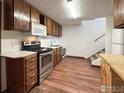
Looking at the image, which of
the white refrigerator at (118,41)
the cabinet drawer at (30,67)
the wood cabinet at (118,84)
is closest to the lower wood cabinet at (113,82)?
the wood cabinet at (118,84)

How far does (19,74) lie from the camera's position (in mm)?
2221

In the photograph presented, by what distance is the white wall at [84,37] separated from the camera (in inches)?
248

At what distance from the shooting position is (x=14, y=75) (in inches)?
89.1

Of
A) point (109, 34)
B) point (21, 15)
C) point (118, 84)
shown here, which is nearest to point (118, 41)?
point (109, 34)

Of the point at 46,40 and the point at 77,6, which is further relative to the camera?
the point at 46,40

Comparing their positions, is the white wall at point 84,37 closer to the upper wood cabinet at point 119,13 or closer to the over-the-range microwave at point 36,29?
the over-the-range microwave at point 36,29

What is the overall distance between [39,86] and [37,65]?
53 centimetres

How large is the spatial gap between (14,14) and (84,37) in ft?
16.3

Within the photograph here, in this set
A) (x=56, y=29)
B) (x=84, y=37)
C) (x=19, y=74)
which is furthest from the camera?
(x=84, y=37)

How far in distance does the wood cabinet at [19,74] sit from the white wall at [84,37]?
15.6 feet

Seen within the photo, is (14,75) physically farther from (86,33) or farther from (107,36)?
(86,33)

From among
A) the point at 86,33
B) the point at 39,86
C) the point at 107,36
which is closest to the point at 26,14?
the point at 39,86

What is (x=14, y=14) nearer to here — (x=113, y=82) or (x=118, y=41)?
(x=113, y=82)

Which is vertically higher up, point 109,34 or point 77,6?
point 77,6
